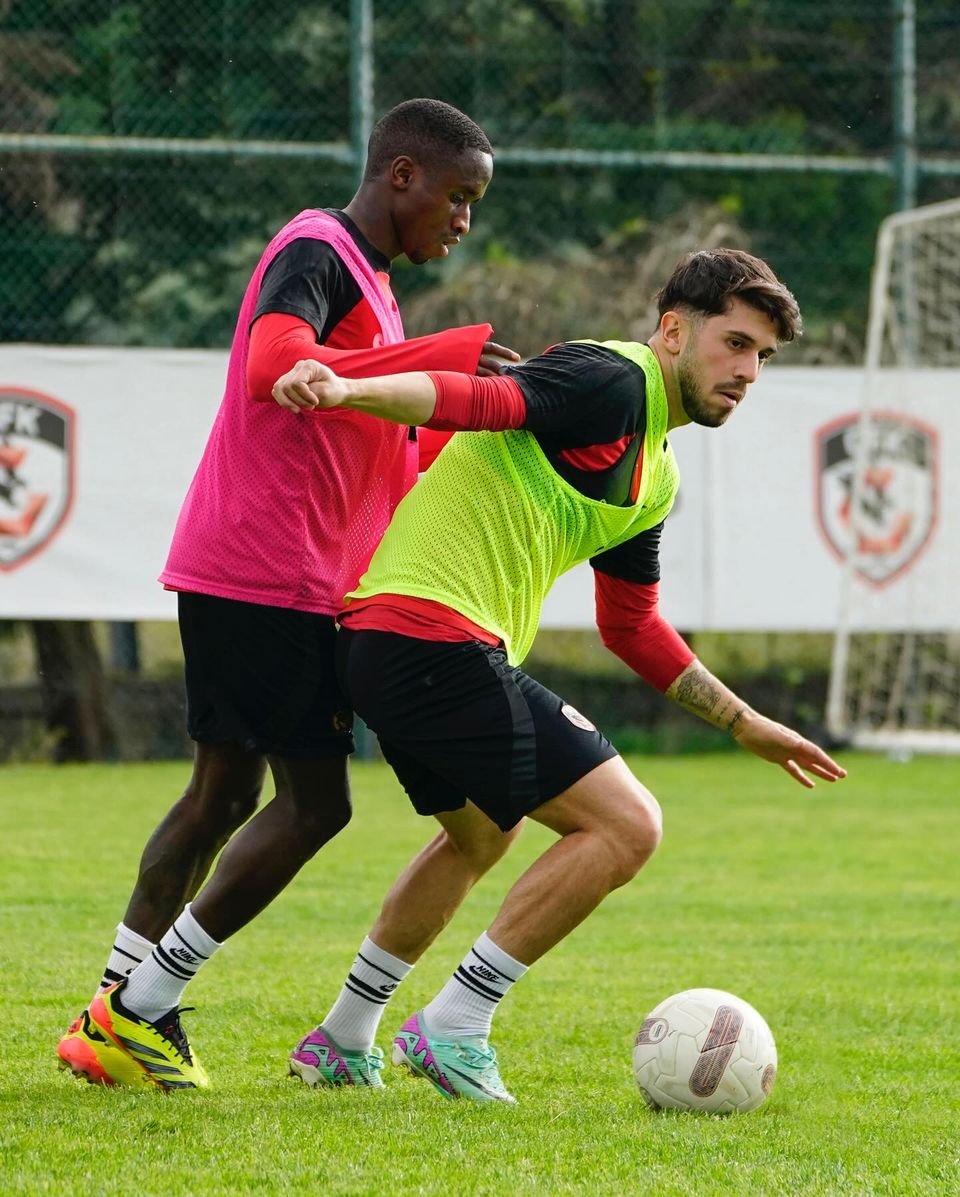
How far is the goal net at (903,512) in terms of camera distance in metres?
12.1

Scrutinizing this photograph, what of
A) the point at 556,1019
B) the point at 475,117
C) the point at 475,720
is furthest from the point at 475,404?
the point at 475,117

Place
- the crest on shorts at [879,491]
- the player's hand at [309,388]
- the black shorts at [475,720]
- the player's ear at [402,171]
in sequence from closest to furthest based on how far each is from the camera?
1. the player's hand at [309,388]
2. the black shorts at [475,720]
3. the player's ear at [402,171]
4. the crest on shorts at [879,491]

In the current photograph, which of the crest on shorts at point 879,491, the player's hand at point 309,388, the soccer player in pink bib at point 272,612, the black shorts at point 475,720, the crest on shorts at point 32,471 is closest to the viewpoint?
the player's hand at point 309,388

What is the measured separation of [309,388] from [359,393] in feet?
0.37

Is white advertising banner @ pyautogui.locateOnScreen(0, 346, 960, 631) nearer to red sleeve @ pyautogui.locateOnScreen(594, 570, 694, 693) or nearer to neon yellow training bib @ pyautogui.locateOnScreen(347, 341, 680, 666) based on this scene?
red sleeve @ pyautogui.locateOnScreen(594, 570, 694, 693)

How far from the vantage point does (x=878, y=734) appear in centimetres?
1240

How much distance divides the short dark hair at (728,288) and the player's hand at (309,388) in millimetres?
895

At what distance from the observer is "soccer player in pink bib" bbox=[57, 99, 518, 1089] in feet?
13.9

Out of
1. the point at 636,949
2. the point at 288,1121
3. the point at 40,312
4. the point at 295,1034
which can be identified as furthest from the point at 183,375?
the point at 288,1121

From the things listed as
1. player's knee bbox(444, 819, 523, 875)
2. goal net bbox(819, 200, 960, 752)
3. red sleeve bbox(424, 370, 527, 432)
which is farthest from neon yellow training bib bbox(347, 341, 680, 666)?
goal net bbox(819, 200, 960, 752)

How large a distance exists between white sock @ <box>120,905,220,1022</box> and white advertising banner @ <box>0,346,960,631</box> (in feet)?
22.2

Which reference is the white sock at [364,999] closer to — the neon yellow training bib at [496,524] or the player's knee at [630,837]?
the player's knee at [630,837]

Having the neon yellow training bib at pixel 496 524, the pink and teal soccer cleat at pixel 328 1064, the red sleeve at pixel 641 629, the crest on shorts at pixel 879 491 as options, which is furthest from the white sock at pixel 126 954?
the crest on shorts at pixel 879 491

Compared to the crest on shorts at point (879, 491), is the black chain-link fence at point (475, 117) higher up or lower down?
higher up
